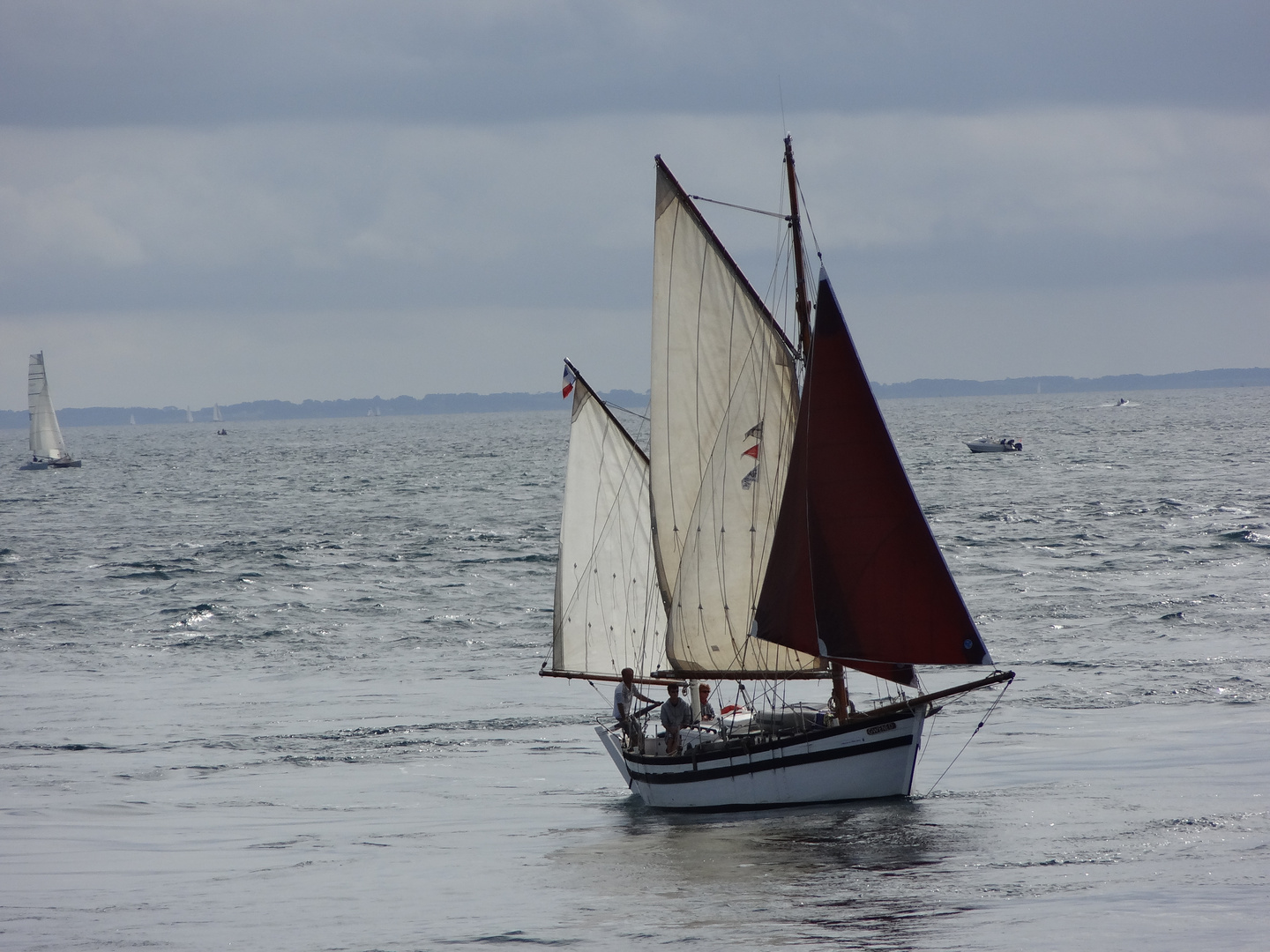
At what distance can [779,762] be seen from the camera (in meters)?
27.1

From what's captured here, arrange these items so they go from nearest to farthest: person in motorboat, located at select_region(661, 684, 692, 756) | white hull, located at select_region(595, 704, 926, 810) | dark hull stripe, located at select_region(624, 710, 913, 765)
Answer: dark hull stripe, located at select_region(624, 710, 913, 765) → white hull, located at select_region(595, 704, 926, 810) → person in motorboat, located at select_region(661, 684, 692, 756)

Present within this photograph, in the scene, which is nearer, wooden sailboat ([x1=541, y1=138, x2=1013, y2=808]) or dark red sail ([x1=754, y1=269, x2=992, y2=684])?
dark red sail ([x1=754, y1=269, x2=992, y2=684])

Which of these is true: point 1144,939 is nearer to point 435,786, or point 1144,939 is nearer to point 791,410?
point 791,410

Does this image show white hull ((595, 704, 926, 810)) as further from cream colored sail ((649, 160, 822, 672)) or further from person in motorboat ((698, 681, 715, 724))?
cream colored sail ((649, 160, 822, 672))

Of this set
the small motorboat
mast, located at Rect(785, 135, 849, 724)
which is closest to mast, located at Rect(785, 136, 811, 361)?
mast, located at Rect(785, 135, 849, 724)

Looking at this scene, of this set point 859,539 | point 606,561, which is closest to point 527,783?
point 606,561

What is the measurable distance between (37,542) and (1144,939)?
84710 mm

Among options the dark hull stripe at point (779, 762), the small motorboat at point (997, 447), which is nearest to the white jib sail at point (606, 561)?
the dark hull stripe at point (779, 762)

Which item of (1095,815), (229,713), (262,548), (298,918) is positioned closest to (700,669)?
(1095,815)

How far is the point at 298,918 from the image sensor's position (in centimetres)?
2125

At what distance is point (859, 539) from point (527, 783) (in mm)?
9822

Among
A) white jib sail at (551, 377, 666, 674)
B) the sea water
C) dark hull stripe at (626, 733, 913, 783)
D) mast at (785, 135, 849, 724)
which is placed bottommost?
the sea water

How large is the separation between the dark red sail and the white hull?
1.19 meters

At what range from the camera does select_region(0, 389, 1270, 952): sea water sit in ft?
67.2
